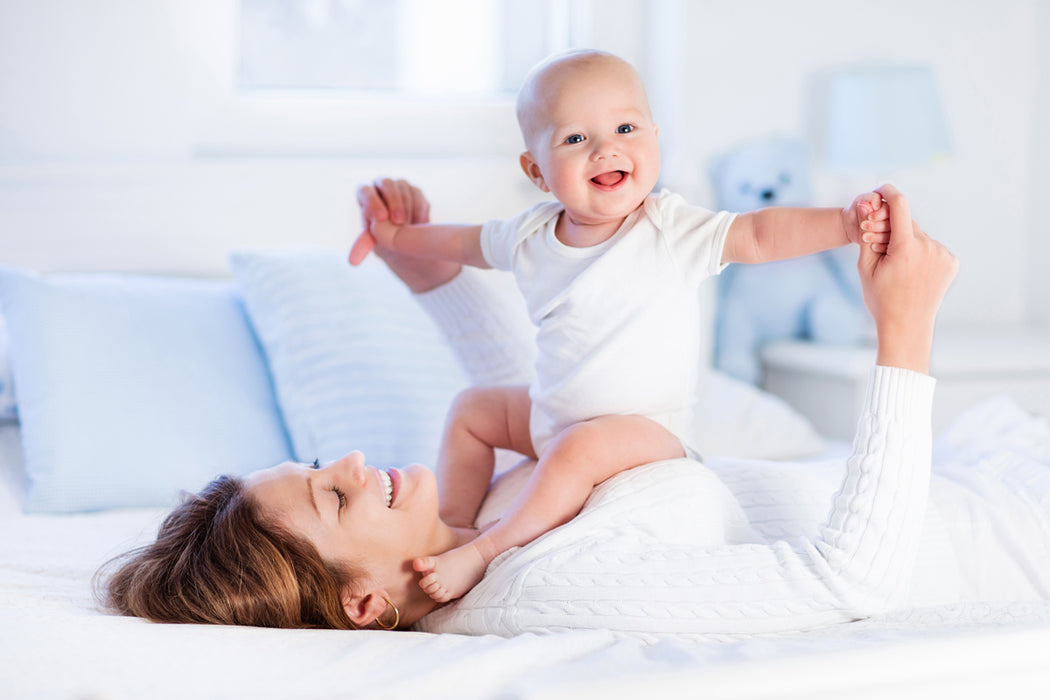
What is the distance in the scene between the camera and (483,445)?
4.27 ft

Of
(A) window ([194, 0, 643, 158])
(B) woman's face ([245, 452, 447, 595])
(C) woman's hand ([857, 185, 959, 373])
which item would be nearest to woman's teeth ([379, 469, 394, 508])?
(B) woman's face ([245, 452, 447, 595])

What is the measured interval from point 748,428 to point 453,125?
1.05 m

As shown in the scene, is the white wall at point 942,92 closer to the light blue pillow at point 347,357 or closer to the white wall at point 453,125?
the white wall at point 453,125

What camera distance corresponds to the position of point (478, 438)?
1.30 m

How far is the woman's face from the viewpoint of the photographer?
1009mm

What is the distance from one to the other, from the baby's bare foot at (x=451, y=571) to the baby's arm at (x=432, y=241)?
376mm

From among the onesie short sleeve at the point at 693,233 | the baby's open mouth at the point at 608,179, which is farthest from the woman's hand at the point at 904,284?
the baby's open mouth at the point at 608,179

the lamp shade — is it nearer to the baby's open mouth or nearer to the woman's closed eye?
the baby's open mouth

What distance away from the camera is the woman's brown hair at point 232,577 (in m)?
0.97

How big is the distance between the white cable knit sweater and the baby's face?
11.9 inches

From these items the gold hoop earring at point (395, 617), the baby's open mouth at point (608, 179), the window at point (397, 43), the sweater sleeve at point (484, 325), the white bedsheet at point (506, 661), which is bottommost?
the gold hoop earring at point (395, 617)

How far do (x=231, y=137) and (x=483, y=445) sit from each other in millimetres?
1245

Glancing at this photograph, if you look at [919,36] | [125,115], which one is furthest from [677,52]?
[125,115]

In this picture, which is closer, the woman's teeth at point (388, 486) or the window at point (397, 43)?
the woman's teeth at point (388, 486)
